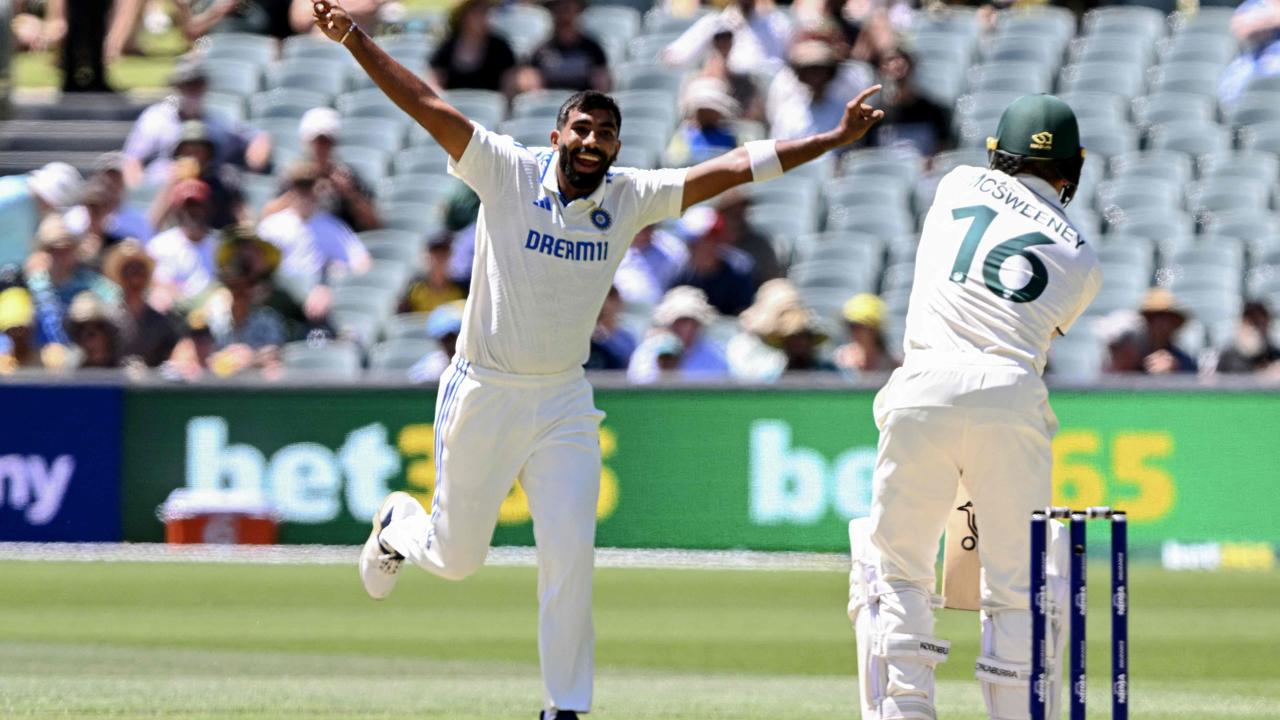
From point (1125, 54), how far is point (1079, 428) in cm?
536

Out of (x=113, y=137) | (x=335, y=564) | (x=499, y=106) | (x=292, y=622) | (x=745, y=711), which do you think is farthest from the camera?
(x=113, y=137)

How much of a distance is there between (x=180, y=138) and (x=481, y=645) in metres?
8.64

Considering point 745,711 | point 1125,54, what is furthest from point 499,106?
point 745,711

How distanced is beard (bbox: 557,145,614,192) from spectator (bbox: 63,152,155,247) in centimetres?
1088

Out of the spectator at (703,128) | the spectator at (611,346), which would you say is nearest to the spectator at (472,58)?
the spectator at (703,128)

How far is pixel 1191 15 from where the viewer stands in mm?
19609

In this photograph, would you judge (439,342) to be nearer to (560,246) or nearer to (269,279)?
(269,279)

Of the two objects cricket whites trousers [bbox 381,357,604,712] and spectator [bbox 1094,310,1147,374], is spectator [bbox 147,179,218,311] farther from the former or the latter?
cricket whites trousers [bbox 381,357,604,712]

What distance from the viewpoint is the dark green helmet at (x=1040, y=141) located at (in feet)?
23.5

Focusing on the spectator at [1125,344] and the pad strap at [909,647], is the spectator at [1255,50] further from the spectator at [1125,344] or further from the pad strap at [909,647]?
the pad strap at [909,647]

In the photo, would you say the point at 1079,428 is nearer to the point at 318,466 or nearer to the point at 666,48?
the point at 318,466

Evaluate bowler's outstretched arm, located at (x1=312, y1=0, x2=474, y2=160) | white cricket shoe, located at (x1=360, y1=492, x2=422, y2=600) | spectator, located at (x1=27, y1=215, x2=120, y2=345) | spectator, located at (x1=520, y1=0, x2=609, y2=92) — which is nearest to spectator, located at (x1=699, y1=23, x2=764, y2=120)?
spectator, located at (x1=520, y1=0, x2=609, y2=92)

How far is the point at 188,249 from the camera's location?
57.2ft

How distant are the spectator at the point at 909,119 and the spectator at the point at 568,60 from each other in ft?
7.56
